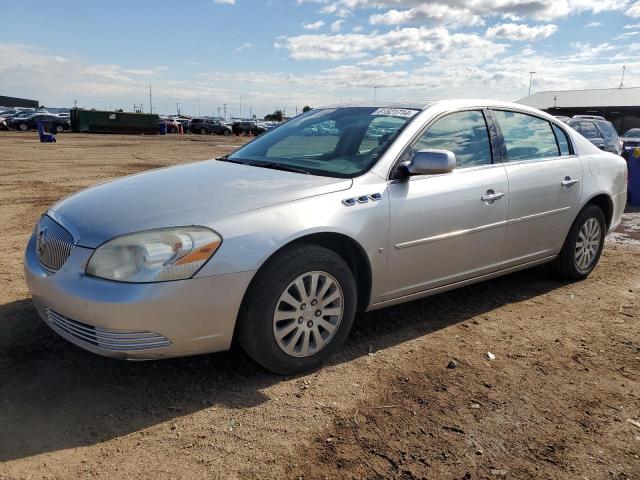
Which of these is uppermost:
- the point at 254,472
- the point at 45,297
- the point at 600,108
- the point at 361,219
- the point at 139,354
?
the point at 600,108

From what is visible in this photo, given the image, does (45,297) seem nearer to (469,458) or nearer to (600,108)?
(469,458)

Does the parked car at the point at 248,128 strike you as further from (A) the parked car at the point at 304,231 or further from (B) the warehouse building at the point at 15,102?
(B) the warehouse building at the point at 15,102

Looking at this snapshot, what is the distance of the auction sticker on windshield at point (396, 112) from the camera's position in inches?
156

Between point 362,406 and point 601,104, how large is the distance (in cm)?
6432

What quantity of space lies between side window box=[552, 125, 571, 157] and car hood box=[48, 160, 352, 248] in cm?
246

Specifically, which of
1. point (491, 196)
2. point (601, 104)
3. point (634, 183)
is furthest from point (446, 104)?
point (601, 104)

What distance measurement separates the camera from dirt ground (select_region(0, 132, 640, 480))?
8.20 ft

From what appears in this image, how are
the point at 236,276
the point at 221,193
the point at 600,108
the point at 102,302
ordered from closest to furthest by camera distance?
the point at 102,302 → the point at 236,276 → the point at 221,193 → the point at 600,108

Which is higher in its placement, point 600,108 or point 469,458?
point 600,108

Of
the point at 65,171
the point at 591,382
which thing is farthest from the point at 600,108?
the point at 591,382

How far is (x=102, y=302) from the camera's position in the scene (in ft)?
8.90

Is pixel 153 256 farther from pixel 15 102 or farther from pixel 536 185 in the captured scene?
pixel 15 102

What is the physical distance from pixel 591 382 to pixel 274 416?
1.91 meters

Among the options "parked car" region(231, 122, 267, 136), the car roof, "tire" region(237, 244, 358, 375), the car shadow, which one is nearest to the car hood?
"tire" region(237, 244, 358, 375)
